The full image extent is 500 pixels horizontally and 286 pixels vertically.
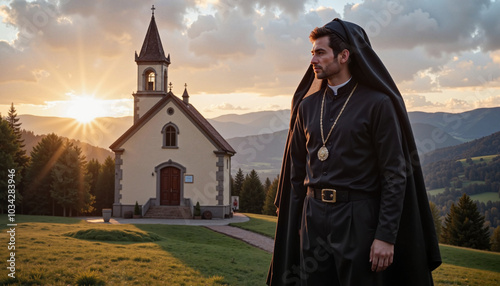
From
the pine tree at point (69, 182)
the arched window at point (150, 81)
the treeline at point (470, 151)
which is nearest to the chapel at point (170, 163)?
the arched window at point (150, 81)

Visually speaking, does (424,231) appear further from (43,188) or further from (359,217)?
(43,188)

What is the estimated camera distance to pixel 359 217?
3676 mm

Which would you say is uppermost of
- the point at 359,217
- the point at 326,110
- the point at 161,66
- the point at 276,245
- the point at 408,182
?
the point at 161,66

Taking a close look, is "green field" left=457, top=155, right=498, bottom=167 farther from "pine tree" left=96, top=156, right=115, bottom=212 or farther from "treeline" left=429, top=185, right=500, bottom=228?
"pine tree" left=96, top=156, right=115, bottom=212

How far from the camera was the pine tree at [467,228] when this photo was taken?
4288 centimetres

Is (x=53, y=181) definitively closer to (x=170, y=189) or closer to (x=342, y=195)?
(x=170, y=189)

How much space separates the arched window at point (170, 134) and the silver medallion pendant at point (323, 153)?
2858 centimetres

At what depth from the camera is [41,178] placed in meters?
38.6

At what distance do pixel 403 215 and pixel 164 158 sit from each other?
2903 centimetres

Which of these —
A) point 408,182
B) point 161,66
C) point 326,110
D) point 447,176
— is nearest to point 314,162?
point 326,110

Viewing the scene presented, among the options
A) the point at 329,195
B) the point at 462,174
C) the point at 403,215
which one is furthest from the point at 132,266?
the point at 462,174

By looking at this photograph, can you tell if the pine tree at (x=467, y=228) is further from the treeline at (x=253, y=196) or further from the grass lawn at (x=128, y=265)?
the grass lawn at (x=128, y=265)

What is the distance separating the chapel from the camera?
104 feet

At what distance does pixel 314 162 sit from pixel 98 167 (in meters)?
50.4
